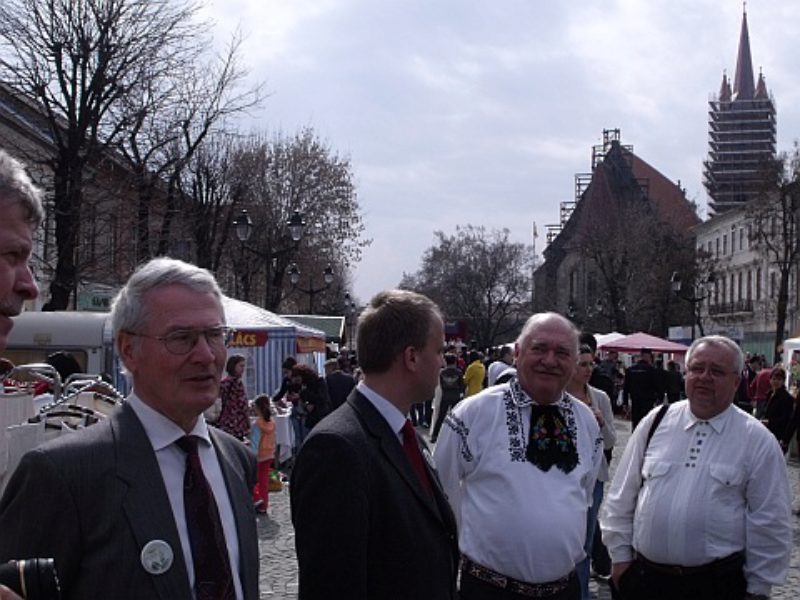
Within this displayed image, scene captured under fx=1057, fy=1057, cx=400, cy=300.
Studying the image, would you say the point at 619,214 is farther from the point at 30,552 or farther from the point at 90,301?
the point at 30,552

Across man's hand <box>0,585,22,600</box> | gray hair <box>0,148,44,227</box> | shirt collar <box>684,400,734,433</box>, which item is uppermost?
gray hair <box>0,148,44,227</box>

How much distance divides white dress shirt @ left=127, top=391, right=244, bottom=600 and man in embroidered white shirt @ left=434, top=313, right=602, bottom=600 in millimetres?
1825

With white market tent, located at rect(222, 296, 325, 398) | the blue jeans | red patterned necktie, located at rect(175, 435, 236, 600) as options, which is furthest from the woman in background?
red patterned necktie, located at rect(175, 435, 236, 600)

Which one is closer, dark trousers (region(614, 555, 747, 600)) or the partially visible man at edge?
the partially visible man at edge

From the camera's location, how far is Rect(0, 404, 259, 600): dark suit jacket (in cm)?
255

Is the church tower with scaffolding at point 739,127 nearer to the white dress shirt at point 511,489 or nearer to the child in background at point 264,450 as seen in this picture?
the child in background at point 264,450

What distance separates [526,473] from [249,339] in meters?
14.4

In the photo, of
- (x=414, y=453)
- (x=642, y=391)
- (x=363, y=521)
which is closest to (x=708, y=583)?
(x=414, y=453)

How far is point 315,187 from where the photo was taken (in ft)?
144

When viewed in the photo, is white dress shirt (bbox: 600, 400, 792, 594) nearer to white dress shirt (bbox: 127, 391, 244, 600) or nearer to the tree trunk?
white dress shirt (bbox: 127, 391, 244, 600)

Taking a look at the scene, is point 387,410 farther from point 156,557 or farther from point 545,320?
point 545,320

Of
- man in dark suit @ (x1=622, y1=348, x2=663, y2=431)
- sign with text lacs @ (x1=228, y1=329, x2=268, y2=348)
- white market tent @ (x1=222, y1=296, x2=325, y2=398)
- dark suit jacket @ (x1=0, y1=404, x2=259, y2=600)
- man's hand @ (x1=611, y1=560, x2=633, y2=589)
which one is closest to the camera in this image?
dark suit jacket @ (x1=0, y1=404, x2=259, y2=600)

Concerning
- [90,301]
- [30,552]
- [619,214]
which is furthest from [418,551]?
[619,214]

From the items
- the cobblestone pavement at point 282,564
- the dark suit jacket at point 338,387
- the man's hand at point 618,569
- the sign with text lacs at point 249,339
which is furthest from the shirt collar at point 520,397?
the sign with text lacs at point 249,339
